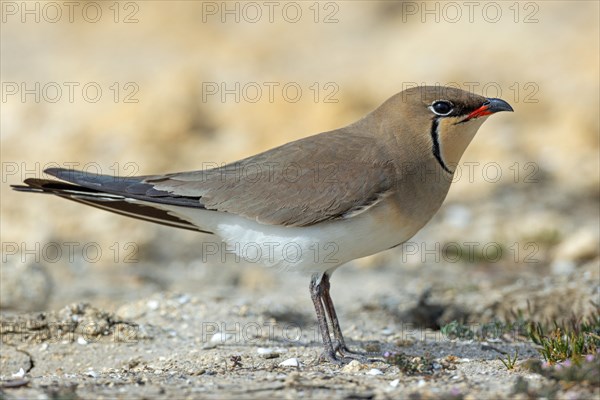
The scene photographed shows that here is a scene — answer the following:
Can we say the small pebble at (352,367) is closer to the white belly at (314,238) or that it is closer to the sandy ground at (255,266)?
the sandy ground at (255,266)

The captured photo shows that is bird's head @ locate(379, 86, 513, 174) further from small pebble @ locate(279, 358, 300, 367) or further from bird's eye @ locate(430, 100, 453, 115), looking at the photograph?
small pebble @ locate(279, 358, 300, 367)

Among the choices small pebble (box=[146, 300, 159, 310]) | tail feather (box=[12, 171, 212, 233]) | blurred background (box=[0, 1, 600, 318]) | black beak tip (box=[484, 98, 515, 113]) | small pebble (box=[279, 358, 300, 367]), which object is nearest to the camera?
small pebble (box=[279, 358, 300, 367])

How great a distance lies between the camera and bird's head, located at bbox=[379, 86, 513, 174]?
248 inches

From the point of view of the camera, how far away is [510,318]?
24.4ft

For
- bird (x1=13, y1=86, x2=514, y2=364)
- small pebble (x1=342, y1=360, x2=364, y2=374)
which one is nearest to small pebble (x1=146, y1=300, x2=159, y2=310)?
bird (x1=13, y1=86, x2=514, y2=364)

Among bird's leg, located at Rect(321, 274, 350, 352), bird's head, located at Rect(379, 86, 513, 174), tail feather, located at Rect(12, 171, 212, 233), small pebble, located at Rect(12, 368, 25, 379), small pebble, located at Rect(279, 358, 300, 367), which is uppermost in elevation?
bird's head, located at Rect(379, 86, 513, 174)

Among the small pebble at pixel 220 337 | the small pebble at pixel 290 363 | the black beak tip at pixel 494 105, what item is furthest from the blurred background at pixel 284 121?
the small pebble at pixel 290 363

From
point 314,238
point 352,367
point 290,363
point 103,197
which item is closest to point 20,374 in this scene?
point 103,197

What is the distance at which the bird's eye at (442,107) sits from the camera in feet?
20.8

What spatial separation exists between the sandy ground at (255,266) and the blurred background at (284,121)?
3 centimetres

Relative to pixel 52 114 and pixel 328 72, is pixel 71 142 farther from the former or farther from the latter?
pixel 328 72

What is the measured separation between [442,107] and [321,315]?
1610mm

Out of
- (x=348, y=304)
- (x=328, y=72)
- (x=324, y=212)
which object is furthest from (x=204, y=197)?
(x=328, y=72)

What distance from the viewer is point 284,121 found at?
12.3 meters
